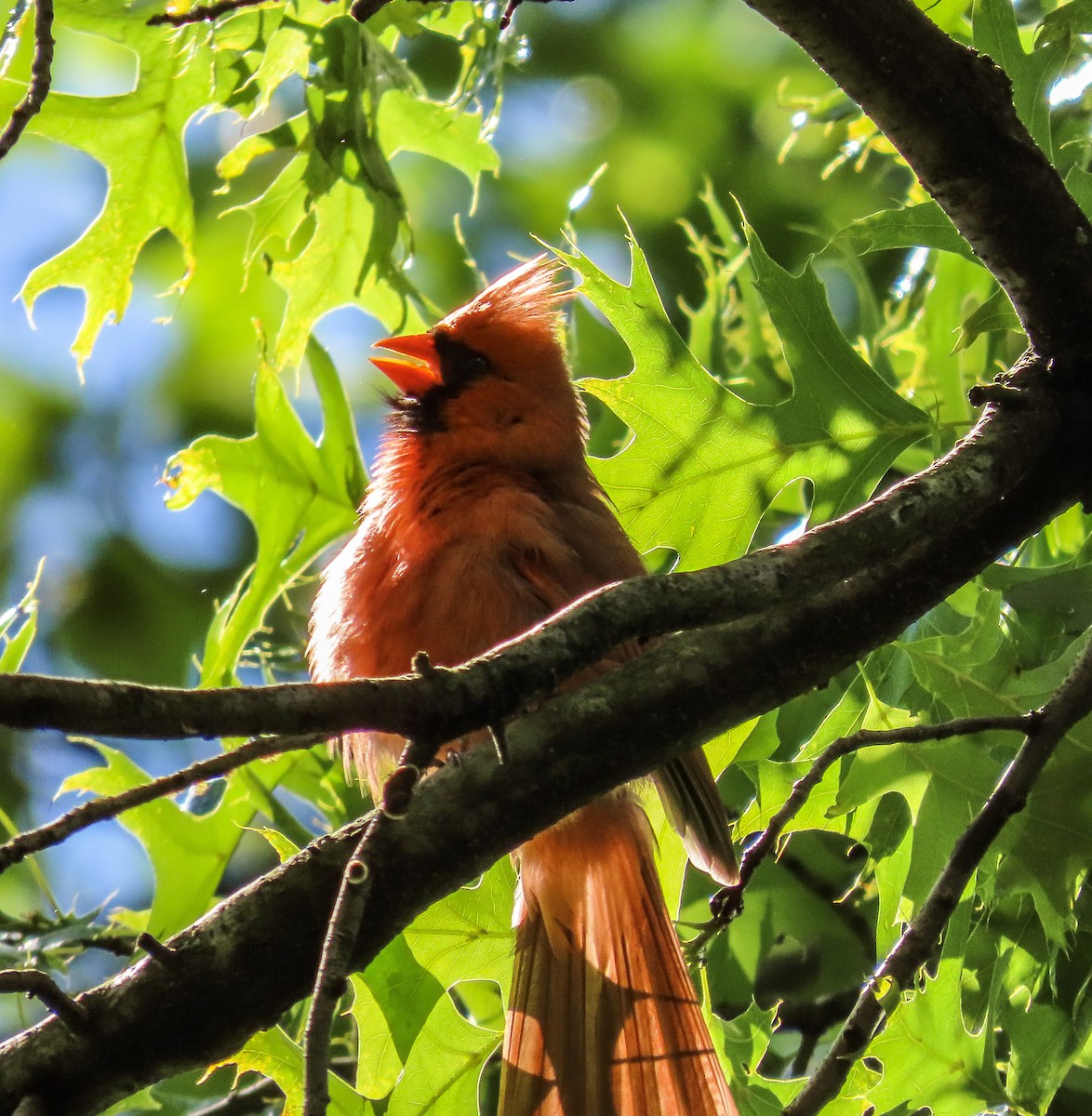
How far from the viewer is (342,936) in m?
1.22

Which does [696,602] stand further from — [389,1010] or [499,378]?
[499,378]

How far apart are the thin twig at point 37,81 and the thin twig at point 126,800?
0.88 meters

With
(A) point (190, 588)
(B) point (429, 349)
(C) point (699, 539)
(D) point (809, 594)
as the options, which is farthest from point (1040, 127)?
(A) point (190, 588)

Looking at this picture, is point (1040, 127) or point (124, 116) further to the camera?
point (124, 116)

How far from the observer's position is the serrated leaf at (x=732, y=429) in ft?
7.59

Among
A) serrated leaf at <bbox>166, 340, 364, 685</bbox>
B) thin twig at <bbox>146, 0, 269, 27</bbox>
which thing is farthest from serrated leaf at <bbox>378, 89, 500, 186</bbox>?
thin twig at <bbox>146, 0, 269, 27</bbox>

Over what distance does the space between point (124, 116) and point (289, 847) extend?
4.81ft

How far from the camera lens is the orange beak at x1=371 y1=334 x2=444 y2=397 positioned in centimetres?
311

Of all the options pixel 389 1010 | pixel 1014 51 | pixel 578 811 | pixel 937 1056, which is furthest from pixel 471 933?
pixel 1014 51

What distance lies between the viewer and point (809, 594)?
157 centimetres

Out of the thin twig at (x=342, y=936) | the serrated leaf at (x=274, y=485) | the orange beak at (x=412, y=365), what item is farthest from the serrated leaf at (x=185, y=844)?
the thin twig at (x=342, y=936)

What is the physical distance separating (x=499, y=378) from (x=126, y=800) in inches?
79.5

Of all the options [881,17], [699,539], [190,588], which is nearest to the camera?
[881,17]

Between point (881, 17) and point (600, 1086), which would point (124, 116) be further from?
point (600, 1086)
